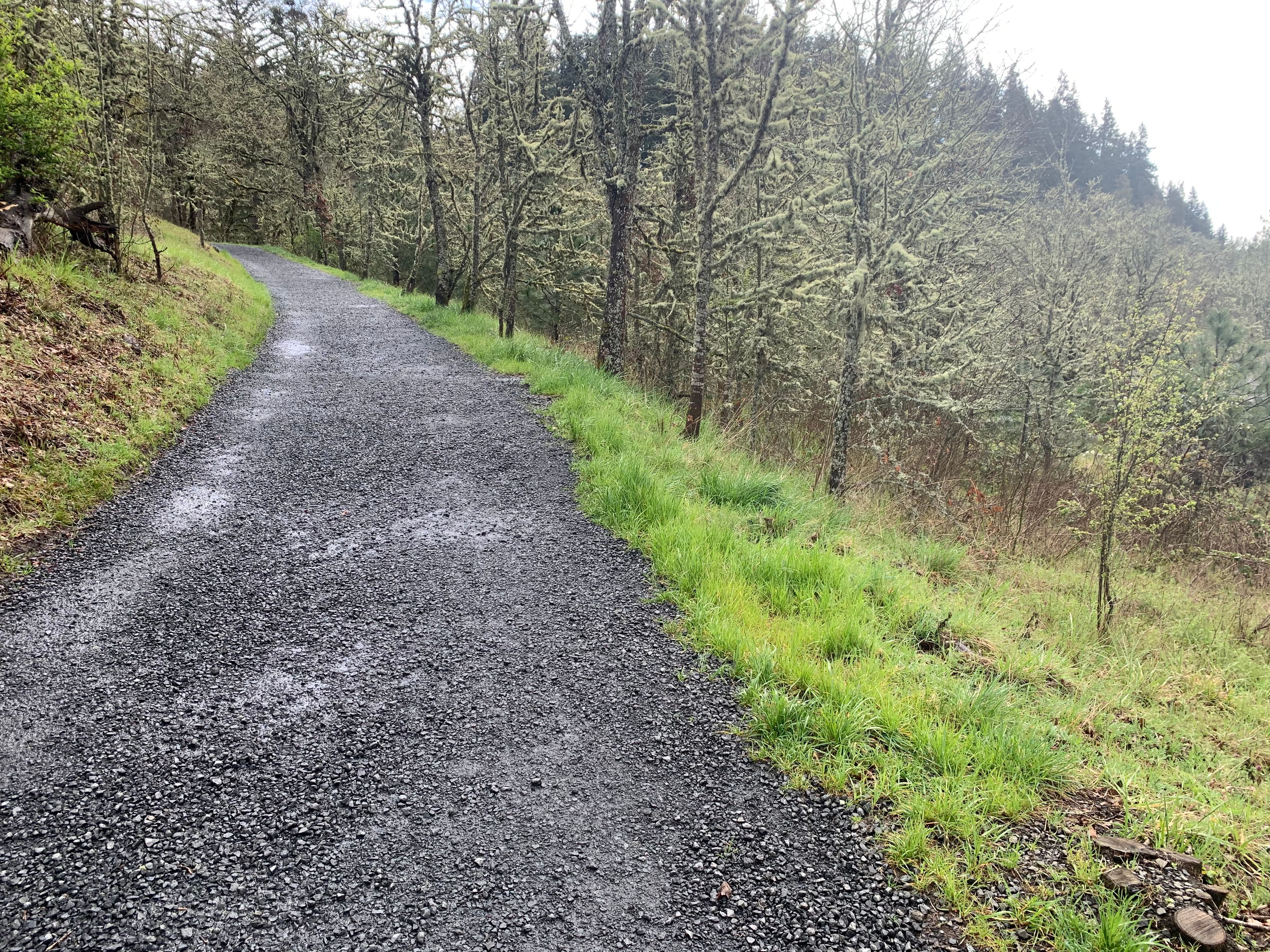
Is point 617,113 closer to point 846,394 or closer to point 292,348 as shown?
point 846,394

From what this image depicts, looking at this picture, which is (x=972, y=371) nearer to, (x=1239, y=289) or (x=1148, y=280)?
(x=1148, y=280)

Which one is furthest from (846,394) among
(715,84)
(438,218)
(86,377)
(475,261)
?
(438,218)

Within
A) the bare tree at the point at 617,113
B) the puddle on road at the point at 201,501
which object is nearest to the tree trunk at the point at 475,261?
the bare tree at the point at 617,113

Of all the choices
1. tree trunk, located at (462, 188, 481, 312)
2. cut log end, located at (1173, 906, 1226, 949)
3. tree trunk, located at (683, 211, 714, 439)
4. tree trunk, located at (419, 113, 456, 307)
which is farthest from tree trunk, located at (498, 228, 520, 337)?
cut log end, located at (1173, 906, 1226, 949)

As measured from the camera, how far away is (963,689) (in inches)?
127

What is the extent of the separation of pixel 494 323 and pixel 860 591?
11503mm

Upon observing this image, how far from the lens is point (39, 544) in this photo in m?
4.46

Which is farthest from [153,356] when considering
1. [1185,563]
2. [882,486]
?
[1185,563]

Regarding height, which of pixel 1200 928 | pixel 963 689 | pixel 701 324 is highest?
pixel 701 324

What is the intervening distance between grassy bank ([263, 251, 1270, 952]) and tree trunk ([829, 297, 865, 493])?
137 cm

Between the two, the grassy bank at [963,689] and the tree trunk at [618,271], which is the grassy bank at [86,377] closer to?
the grassy bank at [963,689]

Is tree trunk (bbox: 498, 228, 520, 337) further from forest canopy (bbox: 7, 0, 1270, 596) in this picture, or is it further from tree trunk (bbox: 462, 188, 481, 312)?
tree trunk (bbox: 462, 188, 481, 312)

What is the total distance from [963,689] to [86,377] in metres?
8.30

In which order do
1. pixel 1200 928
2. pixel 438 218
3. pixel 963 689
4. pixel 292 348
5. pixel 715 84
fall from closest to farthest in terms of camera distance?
pixel 1200 928 → pixel 963 689 → pixel 715 84 → pixel 292 348 → pixel 438 218
